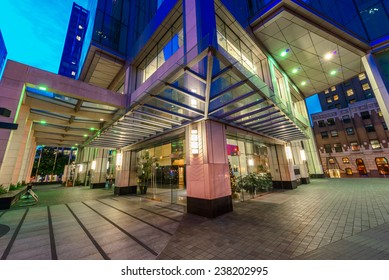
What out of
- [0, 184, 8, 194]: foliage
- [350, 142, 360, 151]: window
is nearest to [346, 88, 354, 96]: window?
[350, 142, 360, 151]: window

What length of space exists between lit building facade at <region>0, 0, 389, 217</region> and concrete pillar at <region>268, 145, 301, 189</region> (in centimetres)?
9

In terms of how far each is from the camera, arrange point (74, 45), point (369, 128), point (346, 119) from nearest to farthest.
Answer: point (369, 128) < point (346, 119) < point (74, 45)

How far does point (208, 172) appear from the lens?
703 centimetres

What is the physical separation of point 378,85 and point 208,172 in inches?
479

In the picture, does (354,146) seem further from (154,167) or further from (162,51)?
(162,51)

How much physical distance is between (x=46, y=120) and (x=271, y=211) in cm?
1845

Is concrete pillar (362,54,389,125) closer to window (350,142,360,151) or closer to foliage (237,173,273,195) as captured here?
foliage (237,173,273,195)

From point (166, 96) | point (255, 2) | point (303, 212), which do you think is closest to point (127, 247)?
point (166, 96)

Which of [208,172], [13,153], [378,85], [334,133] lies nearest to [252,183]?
[208,172]

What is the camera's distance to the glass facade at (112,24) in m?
13.5

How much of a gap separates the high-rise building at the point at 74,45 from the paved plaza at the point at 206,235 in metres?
59.3

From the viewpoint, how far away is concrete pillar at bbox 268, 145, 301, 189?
45.4 ft

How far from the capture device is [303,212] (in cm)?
684

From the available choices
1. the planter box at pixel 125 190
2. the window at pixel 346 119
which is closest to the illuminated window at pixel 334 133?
the window at pixel 346 119
